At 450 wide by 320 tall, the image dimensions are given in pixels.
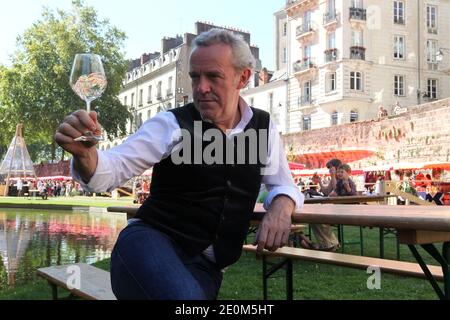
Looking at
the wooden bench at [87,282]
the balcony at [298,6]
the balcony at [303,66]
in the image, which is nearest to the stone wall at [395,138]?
the balcony at [303,66]

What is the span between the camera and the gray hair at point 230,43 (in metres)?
2.12

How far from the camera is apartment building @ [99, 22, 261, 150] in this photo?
174 ft

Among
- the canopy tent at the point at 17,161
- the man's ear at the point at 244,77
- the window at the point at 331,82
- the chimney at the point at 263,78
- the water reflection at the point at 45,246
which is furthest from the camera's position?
the chimney at the point at 263,78

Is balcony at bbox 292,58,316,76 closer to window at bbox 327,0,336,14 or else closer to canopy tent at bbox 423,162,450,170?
window at bbox 327,0,336,14

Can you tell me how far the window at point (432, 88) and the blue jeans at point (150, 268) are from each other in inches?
1528

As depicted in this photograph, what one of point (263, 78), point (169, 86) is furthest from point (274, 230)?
point (169, 86)

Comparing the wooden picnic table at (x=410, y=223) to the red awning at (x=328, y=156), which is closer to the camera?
the wooden picnic table at (x=410, y=223)

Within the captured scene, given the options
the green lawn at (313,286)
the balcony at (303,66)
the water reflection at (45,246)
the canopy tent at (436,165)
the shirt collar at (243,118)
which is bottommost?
the water reflection at (45,246)

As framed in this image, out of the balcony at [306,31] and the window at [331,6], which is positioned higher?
the window at [331,6]

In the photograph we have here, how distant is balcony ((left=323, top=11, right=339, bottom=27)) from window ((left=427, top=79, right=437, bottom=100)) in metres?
8.18

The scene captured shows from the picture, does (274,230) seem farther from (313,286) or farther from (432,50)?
(432,50)

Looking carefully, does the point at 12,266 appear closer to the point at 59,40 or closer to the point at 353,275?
the point at 353,275

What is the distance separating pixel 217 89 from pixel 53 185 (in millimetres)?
42563

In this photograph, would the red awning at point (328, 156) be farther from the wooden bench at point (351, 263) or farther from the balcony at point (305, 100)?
the wooden bench at point (351, 263)
